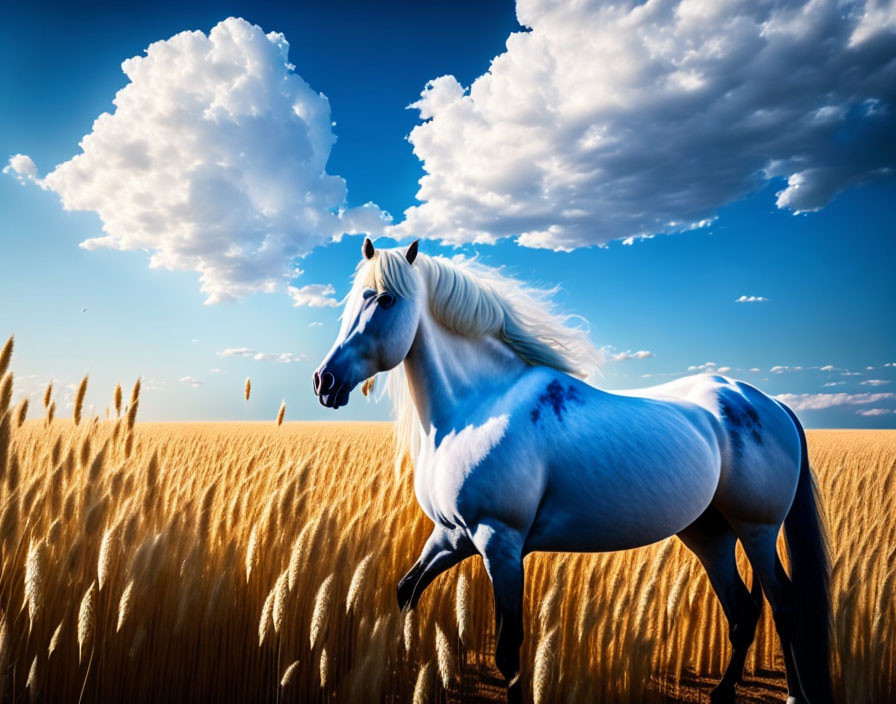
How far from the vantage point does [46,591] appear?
91.4 inches

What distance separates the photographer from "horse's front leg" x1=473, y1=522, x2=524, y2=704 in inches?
80.3

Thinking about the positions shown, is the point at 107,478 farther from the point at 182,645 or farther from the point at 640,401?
the point at 640,401

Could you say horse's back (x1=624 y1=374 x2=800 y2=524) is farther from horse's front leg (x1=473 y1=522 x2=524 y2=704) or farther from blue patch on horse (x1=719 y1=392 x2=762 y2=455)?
horse's front leg (x1=473 y1=522 x2=524 y2=704)

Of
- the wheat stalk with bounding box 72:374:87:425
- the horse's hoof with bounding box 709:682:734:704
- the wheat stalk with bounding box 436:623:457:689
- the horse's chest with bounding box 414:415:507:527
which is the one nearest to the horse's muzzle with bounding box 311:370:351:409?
the horse's chest with bounding box 414:415:507:527

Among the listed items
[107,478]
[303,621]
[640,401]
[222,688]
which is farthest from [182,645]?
[640,401]

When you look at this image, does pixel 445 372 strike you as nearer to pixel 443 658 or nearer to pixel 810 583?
pixel 443 658

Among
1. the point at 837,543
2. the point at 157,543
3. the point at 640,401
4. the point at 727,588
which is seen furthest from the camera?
the point at 837,543

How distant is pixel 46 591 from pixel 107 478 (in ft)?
1.86

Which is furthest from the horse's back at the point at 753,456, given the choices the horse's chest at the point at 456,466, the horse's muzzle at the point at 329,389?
the horse's muzzle at the point at 329,389

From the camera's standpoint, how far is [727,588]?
2.83 meters

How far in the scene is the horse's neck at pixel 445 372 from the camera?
2.36m

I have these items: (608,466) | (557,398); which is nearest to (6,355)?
(557,398)

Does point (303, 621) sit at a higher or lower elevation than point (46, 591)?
lower

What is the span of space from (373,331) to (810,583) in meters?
2.57
